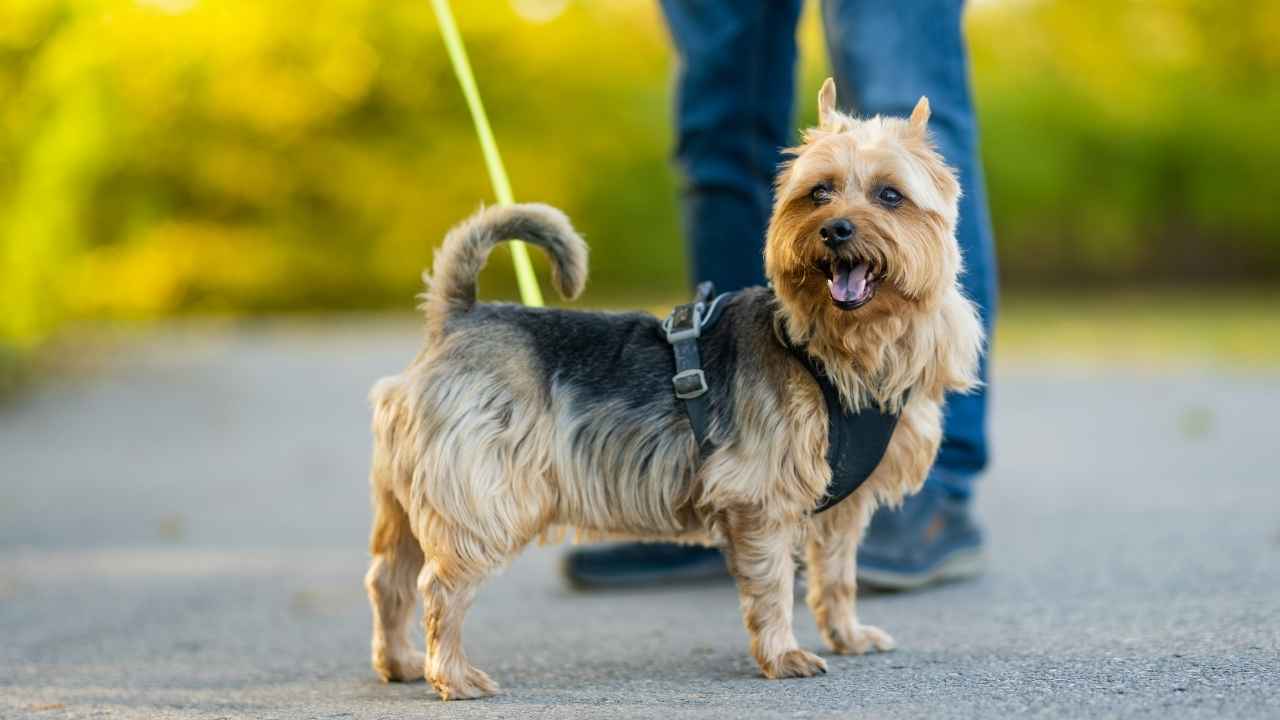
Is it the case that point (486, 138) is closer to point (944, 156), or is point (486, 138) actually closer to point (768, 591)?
point (944, 156)

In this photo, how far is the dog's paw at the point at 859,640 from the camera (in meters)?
4.00

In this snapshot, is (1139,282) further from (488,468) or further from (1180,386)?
(488,468)

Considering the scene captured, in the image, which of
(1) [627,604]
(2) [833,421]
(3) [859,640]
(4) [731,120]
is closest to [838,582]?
(3) [859,640]

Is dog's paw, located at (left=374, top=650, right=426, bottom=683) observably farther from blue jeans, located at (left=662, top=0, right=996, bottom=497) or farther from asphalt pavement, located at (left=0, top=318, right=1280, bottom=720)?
blue jeans, located at (left=662, top=0, right=996, bottom=497)

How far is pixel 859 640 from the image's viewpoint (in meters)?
4.01

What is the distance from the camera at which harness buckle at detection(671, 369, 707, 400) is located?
374 centimetres

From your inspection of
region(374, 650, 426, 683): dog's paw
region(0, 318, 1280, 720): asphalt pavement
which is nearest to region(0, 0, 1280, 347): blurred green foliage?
region(0, 318, 1280, 720): asphalt pavement

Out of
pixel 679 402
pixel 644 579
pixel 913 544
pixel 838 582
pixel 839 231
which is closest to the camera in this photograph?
pixel 839 231

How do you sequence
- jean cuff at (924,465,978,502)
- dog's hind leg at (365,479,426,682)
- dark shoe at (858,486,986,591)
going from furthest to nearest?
1. jean cuff at (924,465,978,502)
2. dark shoe at (858,486,986,591)
3. dog's hind leg at (365,479,426,682)

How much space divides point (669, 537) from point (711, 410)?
0.38m

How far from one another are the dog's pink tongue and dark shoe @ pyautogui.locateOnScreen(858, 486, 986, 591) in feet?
4.62

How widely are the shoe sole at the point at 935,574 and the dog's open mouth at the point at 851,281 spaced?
1.46 metres

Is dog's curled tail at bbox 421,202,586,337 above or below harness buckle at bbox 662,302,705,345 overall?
above

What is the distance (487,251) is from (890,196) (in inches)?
41.8
